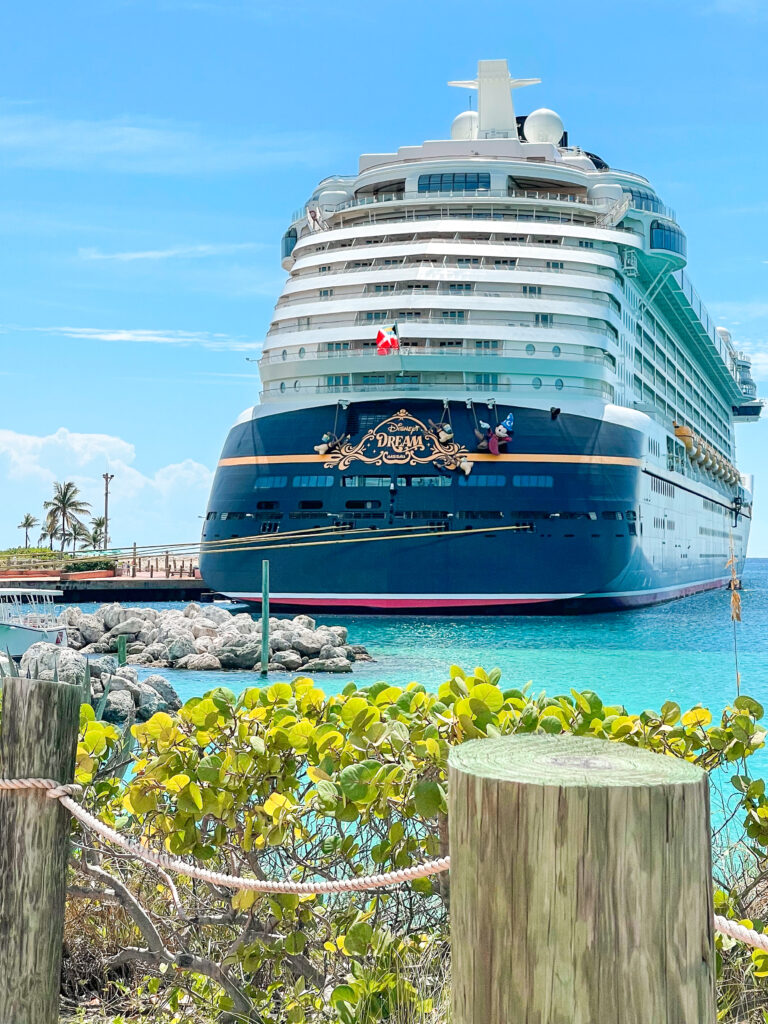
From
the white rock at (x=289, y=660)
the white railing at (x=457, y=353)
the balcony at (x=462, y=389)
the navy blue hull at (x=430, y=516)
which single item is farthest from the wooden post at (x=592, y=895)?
the white railing at (x=457, y=353)

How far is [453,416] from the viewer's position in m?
26.9

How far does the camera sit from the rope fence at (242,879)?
2226 mm

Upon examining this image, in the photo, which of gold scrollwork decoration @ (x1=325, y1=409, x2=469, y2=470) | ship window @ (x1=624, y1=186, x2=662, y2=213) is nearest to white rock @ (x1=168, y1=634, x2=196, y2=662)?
gold scrollwork decoration @ (x1=325, y1=409, x2=469, y2=470)

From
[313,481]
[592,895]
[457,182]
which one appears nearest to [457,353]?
[313,481]

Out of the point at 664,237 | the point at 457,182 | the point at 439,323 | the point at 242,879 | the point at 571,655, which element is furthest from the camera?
the point at 664,237

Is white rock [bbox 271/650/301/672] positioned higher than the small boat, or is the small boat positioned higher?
the small boat

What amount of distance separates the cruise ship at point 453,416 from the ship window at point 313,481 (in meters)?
0.07

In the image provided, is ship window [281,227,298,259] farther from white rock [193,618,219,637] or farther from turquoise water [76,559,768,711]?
white rock [193,618,219,637]

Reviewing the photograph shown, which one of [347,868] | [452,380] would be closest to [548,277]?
[452,380]

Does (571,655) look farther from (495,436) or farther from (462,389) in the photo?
(462,389)

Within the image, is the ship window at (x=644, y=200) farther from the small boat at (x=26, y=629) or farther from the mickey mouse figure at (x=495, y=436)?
the small boat at (x=26, y=629)

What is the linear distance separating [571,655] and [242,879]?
63.7ft

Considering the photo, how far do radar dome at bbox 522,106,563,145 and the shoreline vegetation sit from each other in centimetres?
4312

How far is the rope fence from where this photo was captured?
223 cm
